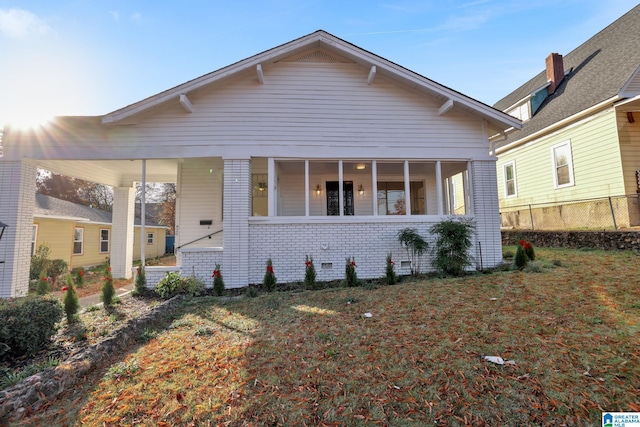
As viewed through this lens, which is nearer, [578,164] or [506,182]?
[578,164]

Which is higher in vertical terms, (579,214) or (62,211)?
(62,211)

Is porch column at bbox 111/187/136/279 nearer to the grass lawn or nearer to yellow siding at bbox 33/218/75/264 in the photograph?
yellow siding at bbox 33/218/75/264

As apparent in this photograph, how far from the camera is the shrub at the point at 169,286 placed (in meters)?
6.99

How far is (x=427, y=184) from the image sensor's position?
1027 cm

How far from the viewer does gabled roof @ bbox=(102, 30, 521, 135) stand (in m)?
7.50

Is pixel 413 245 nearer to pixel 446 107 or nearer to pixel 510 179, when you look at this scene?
pixel 446 107

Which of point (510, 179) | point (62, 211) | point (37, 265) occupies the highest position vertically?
point (510, 179)

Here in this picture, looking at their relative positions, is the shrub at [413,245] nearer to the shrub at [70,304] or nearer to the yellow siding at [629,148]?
the shrub at [70,304]

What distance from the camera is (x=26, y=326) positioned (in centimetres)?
387

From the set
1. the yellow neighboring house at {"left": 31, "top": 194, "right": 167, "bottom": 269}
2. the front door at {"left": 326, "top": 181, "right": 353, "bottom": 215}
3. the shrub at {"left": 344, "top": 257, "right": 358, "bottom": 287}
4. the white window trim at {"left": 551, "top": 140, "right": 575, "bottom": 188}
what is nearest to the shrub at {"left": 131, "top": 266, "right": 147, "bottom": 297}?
the shrub at {"left": 344, "top": 257, "right": 358, "bottom": 287}

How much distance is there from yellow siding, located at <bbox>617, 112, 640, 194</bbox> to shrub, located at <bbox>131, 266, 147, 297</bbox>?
15.3m

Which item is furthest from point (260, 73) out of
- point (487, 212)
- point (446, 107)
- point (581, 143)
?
point (581, 143)

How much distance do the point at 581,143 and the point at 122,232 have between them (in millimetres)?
18324

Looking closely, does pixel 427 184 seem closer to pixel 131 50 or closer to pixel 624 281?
pixel 624 281
